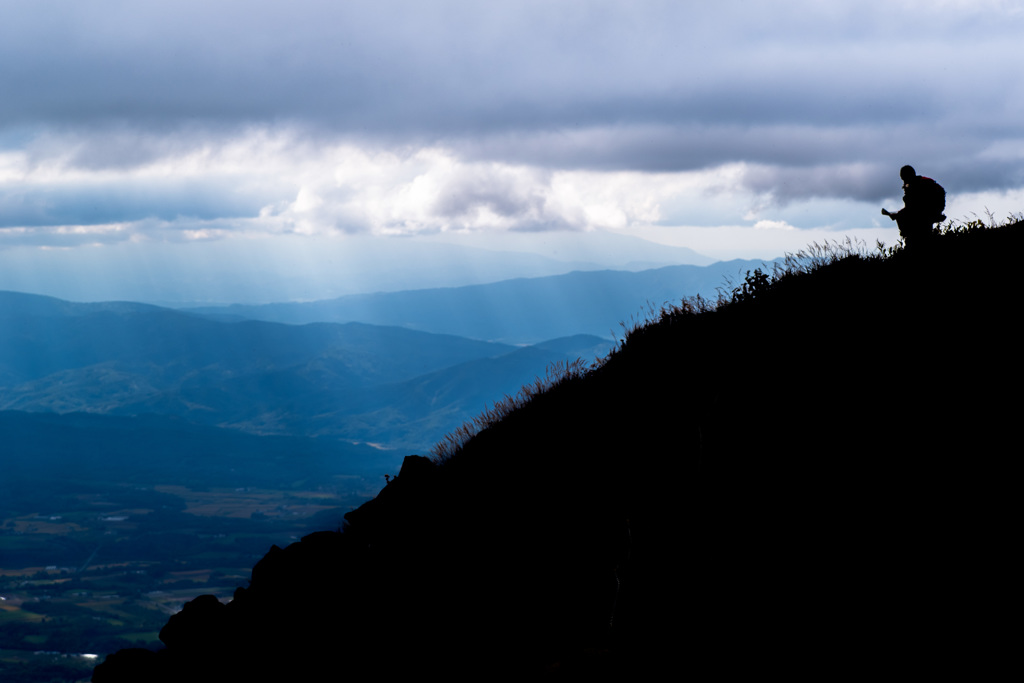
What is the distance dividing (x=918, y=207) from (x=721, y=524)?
8.81 m

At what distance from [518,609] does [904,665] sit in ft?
14.1

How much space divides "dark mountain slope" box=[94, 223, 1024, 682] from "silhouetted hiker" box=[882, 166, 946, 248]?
682 mm

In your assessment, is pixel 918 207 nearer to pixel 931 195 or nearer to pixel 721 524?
pixel 931 195

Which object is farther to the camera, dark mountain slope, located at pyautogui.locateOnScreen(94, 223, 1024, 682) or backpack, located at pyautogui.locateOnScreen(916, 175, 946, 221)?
A: backpack, located at pyautogui.locateOnScreen(916, 175, 946, 221)

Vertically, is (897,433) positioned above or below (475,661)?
above

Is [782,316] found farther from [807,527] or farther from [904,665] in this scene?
[904,665]

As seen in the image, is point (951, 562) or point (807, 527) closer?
point (951, 562)

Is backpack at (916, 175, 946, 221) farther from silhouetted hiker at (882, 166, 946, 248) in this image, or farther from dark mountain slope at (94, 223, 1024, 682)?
dark mountain slope at (94, 223, 1024, 682)

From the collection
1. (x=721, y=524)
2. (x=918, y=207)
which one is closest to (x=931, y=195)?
(x=918, y=207)

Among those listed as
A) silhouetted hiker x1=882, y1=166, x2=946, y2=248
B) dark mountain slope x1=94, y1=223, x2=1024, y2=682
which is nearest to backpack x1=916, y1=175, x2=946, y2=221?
silhouetted hiker x1=882, y1=166, x2=946, y2=248

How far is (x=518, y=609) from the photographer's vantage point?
8.77 meters

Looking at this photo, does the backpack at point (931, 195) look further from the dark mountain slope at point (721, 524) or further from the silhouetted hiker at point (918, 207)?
the dark mountain slope at point (721, 524)

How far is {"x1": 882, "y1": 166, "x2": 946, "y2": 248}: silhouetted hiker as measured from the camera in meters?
13.5

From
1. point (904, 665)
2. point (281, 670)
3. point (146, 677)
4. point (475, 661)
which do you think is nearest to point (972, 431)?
point (904, 665)
